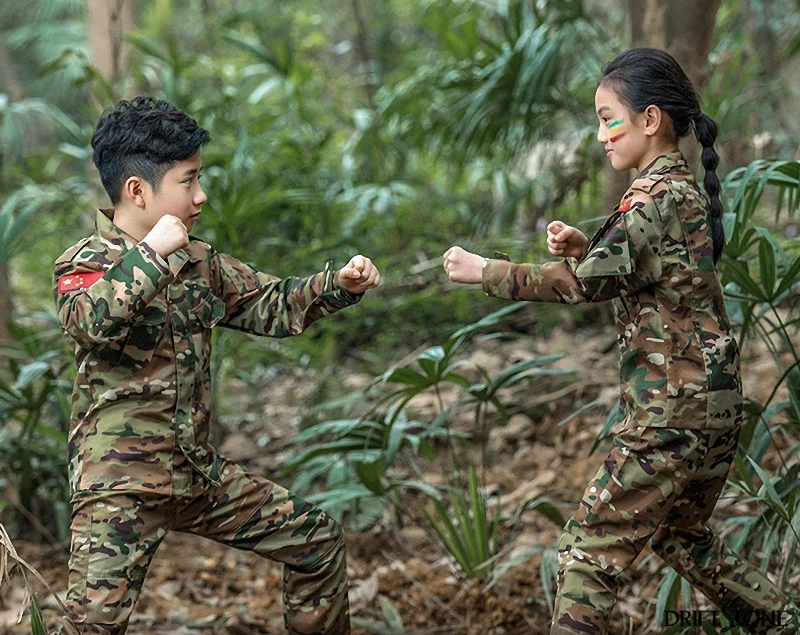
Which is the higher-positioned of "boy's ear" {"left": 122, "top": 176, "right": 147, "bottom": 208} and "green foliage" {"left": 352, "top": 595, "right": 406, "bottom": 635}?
"boy's ear" {"left": 122, "top": 176, "right": 147, "bottom": 208}

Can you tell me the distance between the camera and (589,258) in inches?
77.7

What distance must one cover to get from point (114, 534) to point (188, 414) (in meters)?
0.31

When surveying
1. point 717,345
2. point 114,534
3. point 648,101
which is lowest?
point 114,534

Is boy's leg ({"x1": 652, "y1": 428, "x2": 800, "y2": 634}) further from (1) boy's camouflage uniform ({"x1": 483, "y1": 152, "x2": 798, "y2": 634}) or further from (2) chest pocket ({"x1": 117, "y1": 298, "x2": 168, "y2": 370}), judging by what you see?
(2) chest pocket ({"x1": 117, "y1": 298, "x2": 168, "y2": 370})

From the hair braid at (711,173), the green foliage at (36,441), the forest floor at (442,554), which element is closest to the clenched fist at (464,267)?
the hair braid at (711,173)

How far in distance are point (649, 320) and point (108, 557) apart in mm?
1286

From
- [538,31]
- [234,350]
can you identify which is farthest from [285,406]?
[538,31]

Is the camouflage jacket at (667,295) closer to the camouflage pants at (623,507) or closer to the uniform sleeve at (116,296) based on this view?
the camouflage pants at (623,507)

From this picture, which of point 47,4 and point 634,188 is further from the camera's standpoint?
point 47,4

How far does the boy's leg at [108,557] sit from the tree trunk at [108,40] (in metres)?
3.04

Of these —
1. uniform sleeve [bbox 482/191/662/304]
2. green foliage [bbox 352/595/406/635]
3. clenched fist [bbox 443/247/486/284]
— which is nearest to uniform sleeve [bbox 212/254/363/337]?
clenched fist [bbox 443/247/486/284]

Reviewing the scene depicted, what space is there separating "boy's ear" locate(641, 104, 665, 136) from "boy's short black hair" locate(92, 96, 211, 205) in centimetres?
101

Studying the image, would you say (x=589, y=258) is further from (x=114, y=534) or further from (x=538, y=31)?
(x=538, y=31)

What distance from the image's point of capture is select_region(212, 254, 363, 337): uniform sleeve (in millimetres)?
2299
